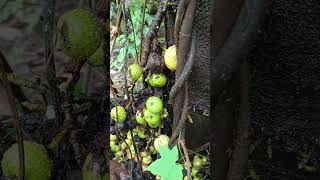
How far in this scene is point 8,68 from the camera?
27.4 inches

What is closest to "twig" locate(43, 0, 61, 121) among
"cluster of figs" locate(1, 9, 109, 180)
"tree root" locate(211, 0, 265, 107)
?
"cluster of figs" locate(1, 9, 109, 180)

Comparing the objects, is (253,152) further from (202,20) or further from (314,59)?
(202,20)

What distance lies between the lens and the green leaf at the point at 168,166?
0.95m

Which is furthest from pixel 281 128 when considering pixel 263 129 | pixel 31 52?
pixel 31 52

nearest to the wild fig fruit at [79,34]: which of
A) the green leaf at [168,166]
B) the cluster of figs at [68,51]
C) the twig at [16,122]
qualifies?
the cluster of figs at [68,51]

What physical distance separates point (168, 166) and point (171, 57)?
0.22 meters

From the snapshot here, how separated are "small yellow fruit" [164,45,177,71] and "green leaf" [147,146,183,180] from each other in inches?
6.5

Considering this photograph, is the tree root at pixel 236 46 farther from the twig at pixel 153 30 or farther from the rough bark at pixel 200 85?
the twig at pixel 153 30

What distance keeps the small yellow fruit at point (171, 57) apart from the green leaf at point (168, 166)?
164mm

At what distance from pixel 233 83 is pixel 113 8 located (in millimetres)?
373

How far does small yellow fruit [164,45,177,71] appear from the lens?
953mm

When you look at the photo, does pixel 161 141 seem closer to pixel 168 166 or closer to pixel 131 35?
pixel 168 166

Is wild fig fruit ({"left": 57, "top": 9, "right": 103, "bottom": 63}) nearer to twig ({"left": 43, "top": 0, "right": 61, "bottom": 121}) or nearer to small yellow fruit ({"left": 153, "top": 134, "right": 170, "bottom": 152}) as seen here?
twig ({"left": 43, "top": 0, "right": 61, "bottom": 121})

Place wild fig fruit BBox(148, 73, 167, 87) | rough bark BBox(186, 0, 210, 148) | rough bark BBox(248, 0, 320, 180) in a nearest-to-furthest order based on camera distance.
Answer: rough bark BBox(248, 0, 320, 180) → rough bark BBox(186, 0, 210, 148) → wild fig fruit BBox(148, 73, 167, 87)
